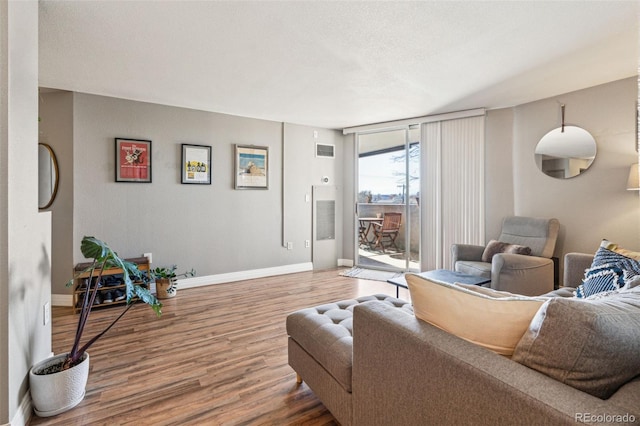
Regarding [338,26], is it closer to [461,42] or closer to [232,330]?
[461,42]

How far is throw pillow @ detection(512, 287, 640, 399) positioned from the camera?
759mm

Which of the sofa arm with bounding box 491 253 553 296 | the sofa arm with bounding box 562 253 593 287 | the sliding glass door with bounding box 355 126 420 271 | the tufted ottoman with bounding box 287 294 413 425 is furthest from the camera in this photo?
the sliding glass door with bounding box 355 126 420 271

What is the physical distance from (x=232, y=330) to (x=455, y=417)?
2.25 meters

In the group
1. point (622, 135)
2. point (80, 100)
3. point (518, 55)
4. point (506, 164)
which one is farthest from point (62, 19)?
point (622, 135)

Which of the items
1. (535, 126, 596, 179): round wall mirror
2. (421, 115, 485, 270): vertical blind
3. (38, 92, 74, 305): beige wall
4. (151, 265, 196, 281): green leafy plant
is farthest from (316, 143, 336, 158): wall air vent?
(38, 92, 74, 305): beige wall

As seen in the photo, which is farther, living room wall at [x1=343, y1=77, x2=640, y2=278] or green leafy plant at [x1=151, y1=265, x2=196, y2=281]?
green leafy plant at [x1=151, y1=265, x2=196, y2=281]

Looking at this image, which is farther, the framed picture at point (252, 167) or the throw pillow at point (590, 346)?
the framed picture at point (252, 167)

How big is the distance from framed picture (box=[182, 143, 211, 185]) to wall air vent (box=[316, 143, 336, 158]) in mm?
1854

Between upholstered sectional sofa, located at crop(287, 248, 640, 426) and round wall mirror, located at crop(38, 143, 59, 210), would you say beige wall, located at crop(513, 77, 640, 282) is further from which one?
round wall mirror, located at crop(38, 143, 59, 210)

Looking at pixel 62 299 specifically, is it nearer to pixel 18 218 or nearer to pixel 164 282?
pixel 164 282

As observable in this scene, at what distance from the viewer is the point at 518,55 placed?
2525 millimetres

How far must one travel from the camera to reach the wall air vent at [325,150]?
523cm

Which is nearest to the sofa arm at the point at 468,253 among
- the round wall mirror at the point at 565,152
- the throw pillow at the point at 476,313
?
the round wall mirror at the point at 565,152

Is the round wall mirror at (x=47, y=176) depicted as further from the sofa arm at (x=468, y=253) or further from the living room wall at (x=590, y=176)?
the living room wall at (x=590, y=176)
